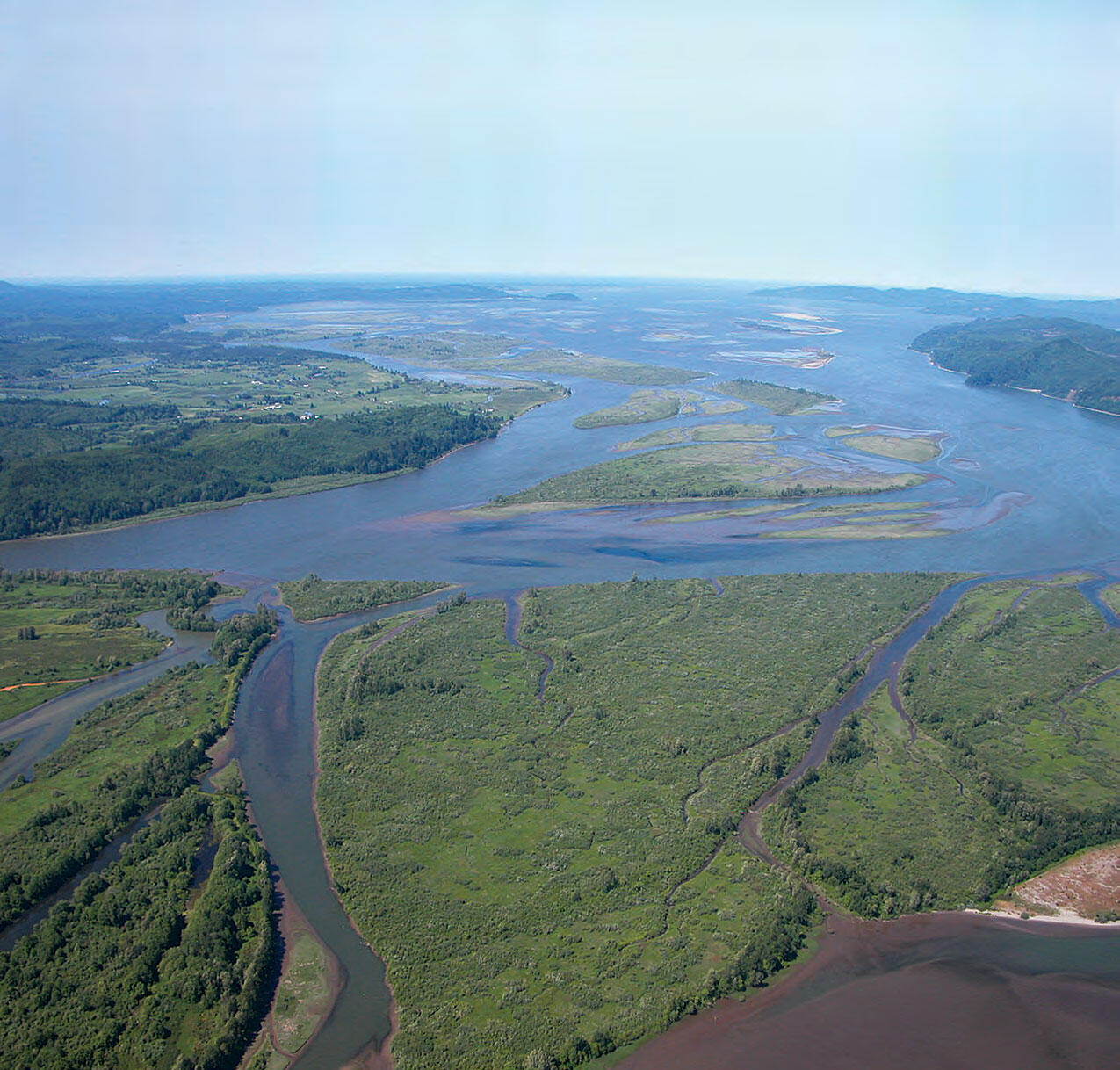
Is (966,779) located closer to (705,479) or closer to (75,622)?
(705,479)

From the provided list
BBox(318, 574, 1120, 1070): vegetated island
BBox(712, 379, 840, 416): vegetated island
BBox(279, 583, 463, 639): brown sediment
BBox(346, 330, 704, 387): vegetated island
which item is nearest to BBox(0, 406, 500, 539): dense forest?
BBox(279, 583, 463, 639): brown sediment

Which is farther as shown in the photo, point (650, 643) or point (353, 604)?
point (353, 604)

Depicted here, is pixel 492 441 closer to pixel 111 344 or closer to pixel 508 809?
pixel 508 809

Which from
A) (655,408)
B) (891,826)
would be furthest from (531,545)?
(655,408)

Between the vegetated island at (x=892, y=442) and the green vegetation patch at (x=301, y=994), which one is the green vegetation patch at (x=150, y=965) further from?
the vegetated island at (x=892, y=442)

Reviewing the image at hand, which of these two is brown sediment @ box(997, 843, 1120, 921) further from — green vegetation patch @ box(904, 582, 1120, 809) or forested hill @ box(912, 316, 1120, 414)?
forested hill @ box(912, 316, 1120, 414)

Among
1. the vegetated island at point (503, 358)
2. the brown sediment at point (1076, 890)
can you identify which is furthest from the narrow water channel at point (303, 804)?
the vegetated island at point (503, 358)

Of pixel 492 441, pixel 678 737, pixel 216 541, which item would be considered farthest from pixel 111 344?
pixel 678 737
